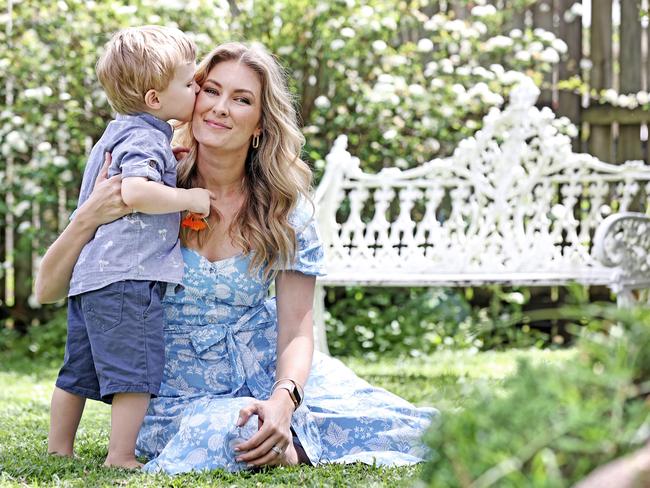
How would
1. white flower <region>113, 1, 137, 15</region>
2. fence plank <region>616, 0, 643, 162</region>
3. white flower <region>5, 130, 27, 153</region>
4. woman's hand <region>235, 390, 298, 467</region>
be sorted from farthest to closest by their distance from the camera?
fence plank <region>616, 0, 643, 162</region>, white flower <region>5, 130, 27, 153</region>, white flower <region>113, 1, 137, 15</region>, woman's hand <region>235, 390, 298, 467</region>

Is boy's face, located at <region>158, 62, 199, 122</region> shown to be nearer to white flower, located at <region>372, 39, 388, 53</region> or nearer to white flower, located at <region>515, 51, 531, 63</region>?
white flower, located at <region>372, 39, 388, 53</region>

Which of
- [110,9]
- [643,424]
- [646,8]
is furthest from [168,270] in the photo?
[646,8]

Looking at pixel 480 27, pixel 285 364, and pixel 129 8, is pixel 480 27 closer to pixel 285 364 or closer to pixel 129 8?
pixel 129 8

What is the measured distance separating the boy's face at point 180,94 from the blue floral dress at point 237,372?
35cm

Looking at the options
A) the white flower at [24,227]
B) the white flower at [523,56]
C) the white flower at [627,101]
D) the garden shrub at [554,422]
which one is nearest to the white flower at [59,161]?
the white flower at [24,227]

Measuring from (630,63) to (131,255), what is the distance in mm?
3724

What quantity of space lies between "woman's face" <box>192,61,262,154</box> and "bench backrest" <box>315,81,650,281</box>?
168 centimetres

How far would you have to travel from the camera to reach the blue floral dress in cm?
252

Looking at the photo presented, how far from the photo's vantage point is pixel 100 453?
8.45 ft

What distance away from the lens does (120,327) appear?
2336 millimetres

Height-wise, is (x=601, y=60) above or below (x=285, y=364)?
above

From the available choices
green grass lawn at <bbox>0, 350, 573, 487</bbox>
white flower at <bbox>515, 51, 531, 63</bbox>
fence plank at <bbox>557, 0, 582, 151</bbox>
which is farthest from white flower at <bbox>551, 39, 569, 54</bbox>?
green grass lawn at <bbox>0, 350, 573, 487</bbox>

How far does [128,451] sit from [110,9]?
3.14 m

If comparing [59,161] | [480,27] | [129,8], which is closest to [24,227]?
[59,161]
